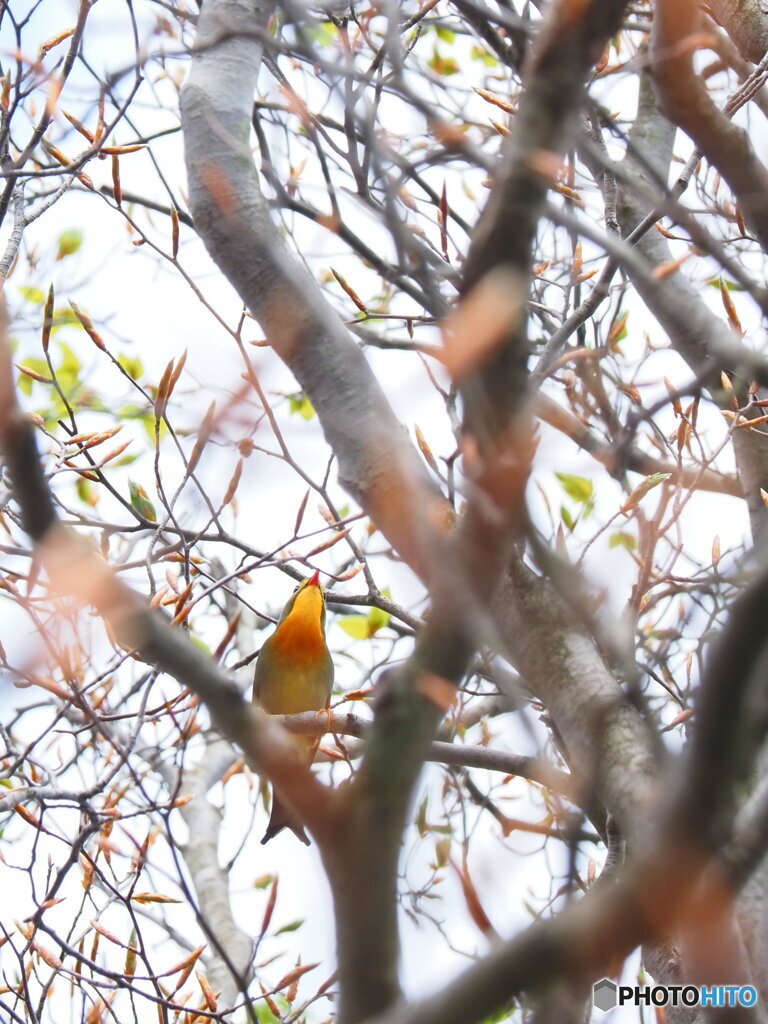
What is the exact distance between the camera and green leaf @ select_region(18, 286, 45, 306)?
463cm

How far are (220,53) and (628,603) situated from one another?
1.77 meters

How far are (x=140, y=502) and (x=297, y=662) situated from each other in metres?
1.59

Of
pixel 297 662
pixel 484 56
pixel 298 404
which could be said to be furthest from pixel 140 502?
pixel 484 56

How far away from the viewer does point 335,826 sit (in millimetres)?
1072

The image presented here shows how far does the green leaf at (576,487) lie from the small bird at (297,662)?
1.22 meters

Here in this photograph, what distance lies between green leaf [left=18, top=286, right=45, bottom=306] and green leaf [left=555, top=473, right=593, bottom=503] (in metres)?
2.57

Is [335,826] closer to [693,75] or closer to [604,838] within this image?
[604,838]

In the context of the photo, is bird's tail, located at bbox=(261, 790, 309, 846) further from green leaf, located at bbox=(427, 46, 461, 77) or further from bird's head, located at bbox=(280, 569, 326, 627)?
green leaf, located at bbox=(427, 46, 461, 77)

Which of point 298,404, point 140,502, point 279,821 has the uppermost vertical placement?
point 298,404

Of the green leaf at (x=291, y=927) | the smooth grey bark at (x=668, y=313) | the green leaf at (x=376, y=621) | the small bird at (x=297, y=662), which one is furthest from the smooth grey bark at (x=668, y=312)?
the green leaf at (x=291, y=927)

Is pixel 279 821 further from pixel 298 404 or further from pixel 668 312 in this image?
pixel 668 312

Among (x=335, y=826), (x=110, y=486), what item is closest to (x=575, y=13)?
(x=335, y=826)

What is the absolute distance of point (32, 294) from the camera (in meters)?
4.69

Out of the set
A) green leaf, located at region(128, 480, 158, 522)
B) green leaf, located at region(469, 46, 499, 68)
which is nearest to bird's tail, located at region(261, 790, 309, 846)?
green leaf, located at region(128, 480, 158, 522)
